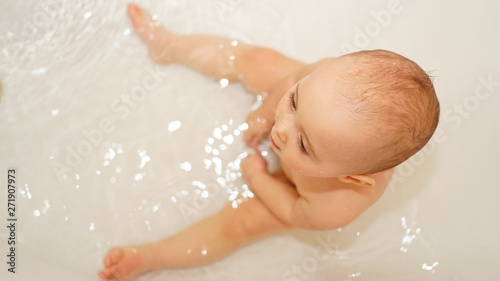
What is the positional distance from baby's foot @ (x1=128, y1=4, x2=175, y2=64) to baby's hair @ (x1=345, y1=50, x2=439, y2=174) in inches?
22.7

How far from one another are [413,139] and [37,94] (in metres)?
0.83

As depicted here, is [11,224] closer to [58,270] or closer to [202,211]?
[58,270]

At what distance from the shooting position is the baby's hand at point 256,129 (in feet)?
3.47

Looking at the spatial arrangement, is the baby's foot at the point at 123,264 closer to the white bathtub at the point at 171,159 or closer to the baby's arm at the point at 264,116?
the white bathtub at the point at 171,159

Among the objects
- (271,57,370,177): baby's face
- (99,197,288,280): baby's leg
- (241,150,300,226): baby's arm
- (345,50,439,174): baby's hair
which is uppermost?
(345,50,439,174): baby's hair

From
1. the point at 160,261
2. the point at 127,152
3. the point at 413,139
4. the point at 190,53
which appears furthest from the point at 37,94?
the point at 413,139

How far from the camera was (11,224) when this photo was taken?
105cm

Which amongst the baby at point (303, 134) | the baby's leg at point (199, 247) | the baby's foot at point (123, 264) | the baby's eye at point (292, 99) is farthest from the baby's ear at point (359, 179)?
the baby's foot at point (123, 264)

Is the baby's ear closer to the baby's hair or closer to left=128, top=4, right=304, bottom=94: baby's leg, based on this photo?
the baby's hair

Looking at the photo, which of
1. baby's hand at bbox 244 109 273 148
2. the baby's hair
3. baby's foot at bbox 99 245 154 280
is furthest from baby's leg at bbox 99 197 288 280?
the baby's hair

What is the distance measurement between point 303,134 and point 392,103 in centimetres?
15

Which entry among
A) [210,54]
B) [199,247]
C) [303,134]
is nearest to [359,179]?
[303,134]

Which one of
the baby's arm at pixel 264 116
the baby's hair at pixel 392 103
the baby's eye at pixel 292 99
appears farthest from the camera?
the baby's arm at pixel 264 116

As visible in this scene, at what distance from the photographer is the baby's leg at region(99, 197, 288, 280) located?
1004mm
